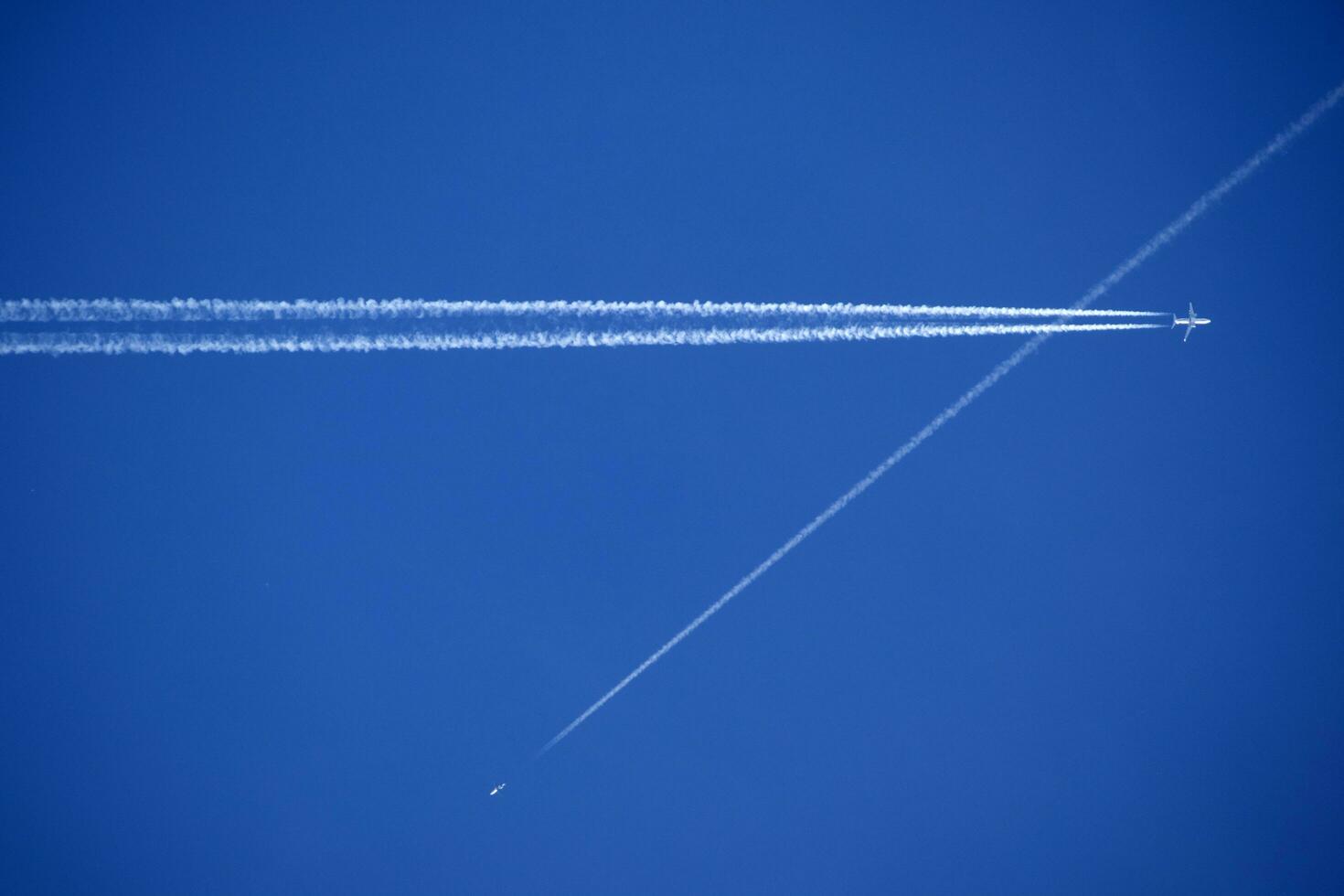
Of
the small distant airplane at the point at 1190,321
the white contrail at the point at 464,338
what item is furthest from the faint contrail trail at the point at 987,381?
the small distant airplane at the point at 1190,321

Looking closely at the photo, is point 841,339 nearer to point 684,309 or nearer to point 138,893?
point 684,309

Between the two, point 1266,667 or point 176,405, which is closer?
point 176,405

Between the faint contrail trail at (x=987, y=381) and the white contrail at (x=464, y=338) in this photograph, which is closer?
the white contrail at (x=464, y=338)

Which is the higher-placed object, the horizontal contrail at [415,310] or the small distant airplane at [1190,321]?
the horizontal contrail at [415,310]

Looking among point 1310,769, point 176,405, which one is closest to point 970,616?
point 1310,769

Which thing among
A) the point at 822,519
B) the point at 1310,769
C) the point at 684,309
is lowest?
the point at 1310,769

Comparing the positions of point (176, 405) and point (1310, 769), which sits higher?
point (176, 405)

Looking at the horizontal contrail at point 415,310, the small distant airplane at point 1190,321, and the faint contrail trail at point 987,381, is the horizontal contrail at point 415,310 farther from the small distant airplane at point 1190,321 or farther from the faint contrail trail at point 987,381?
the faint contrail trail at point 987,381

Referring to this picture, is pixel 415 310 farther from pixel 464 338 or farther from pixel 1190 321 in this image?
pixel 1190 321
